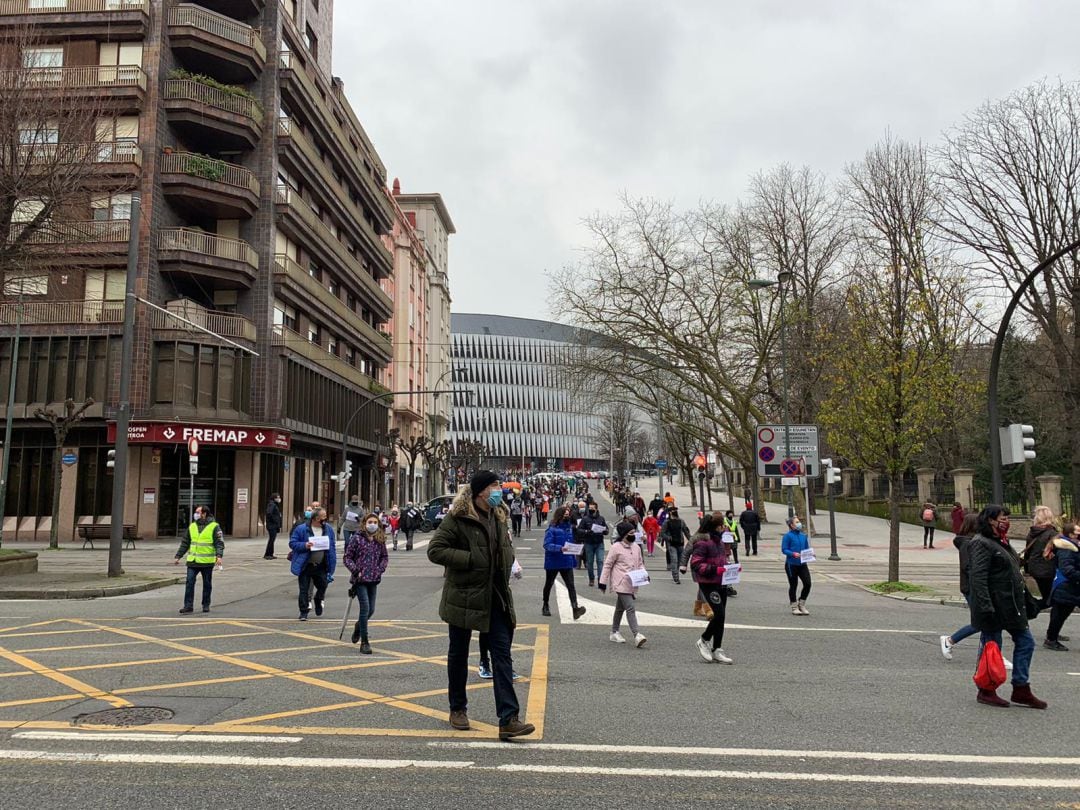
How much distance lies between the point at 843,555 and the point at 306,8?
117ft

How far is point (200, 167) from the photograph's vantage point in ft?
103

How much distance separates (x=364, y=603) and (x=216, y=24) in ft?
103

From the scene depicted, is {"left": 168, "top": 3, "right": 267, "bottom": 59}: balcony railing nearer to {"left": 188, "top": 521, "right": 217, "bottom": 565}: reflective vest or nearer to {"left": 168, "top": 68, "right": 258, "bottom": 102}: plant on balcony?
{"left": 168, "top": 68, "right": 258, "bottom": 102}: plant on balcony

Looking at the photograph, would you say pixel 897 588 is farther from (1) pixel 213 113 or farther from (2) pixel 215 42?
(2) pixel 215 42

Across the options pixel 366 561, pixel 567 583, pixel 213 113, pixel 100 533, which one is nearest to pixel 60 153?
pixel 366 561

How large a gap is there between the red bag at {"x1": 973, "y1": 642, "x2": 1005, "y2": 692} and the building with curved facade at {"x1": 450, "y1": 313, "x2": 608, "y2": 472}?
11410 centimetres

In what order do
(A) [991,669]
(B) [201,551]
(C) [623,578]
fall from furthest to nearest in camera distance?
(B) [201,551] → (C) [623,578] → (A) [991,669]

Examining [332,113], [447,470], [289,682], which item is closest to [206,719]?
[289,682]

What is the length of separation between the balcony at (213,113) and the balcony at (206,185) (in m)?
1.28

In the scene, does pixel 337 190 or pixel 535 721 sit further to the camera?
pixel 337 190

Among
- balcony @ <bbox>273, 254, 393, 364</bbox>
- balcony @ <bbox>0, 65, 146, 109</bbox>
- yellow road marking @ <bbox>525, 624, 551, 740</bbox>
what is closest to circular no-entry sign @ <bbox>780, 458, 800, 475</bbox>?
yellow road marking @ <bbox>525, 624, 551, 740</bbox>

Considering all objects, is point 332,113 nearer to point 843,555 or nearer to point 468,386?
point 843,555

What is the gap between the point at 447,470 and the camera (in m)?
73.8

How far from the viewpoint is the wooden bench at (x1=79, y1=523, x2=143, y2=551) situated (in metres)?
26.6
